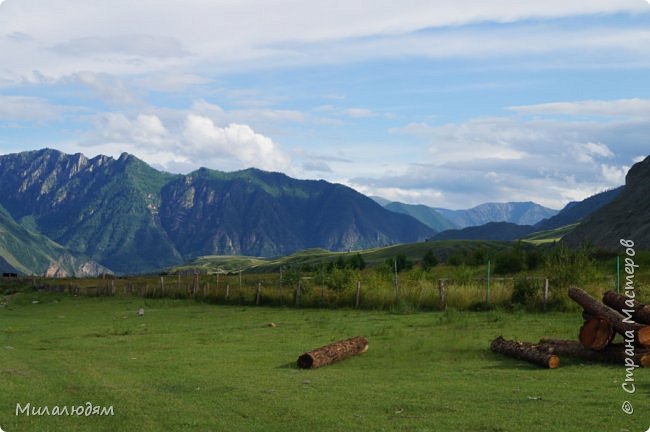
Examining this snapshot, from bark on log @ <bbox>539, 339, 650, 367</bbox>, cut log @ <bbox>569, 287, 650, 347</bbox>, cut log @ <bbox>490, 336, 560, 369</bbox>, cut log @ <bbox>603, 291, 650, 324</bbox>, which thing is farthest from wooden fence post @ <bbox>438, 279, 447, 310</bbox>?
cut log @ <bbox>569, 287, 650, 347</bbox>

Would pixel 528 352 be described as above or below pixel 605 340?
below

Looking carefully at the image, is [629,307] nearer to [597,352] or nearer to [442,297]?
[597,352]

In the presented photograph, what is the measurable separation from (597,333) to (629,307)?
1.14 meters

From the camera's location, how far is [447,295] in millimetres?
39094

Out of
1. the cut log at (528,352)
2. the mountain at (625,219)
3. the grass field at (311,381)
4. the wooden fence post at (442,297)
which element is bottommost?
the grass field at (311,381)

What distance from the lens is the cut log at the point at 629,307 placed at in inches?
757

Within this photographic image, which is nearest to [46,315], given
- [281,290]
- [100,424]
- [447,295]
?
[281,290]

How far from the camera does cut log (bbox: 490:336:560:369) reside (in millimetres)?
19875

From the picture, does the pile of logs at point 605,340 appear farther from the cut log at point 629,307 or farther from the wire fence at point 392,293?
the wire fence at point 392,293

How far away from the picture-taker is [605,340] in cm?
2011

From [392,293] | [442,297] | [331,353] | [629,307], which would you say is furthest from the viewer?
[392,293]

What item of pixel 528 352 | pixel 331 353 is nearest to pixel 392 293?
pixel 331 353

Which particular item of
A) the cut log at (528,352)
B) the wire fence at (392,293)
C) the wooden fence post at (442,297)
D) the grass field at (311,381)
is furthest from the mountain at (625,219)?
the cut log at (528,352)

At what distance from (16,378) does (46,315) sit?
29.0 m
